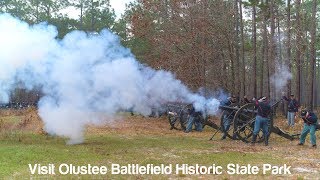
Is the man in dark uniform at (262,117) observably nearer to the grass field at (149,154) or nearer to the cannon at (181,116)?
the grass field at (149,154)

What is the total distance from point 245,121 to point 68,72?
7247 millimetres

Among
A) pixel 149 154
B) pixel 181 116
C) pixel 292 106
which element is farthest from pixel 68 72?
pixel 292 106

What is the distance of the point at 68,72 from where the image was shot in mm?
14758

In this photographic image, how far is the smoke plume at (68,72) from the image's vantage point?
14.9 m

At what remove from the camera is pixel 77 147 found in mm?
14633

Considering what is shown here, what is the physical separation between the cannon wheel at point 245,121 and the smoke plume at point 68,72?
476 centimetres

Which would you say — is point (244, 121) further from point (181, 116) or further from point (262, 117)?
point (181, 116)

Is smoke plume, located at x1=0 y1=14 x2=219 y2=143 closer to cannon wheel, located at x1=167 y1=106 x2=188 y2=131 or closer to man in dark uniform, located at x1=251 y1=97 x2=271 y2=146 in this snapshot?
man in dark uniform, located at x1=251 y1=97 x2=271 y2=146

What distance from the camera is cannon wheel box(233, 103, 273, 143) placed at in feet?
55.9

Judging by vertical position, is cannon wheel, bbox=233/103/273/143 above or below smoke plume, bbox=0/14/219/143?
below

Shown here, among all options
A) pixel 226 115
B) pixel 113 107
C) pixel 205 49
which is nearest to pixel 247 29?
pixel 205 49

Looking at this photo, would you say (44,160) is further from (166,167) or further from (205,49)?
(205,49)

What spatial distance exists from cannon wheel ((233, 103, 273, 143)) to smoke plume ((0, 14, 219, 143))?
4758mm

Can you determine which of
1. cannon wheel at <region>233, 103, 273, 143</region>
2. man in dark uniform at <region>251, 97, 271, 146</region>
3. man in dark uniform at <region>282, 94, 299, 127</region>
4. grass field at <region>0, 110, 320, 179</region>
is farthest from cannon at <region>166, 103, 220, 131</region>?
man in dark uniform at <region>251, 97, 271, 146</region>
